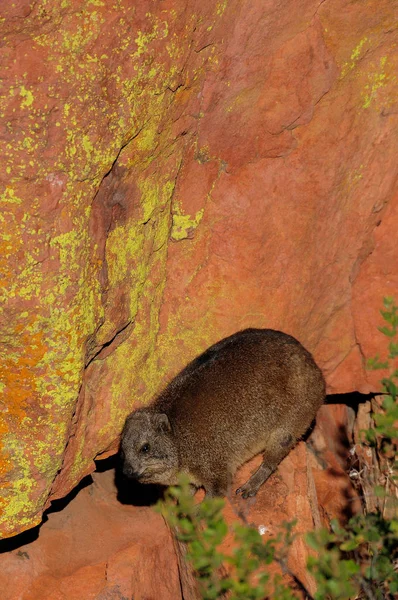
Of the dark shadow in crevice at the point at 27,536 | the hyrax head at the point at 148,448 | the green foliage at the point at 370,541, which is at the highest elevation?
the green foliage at the point at 370,541

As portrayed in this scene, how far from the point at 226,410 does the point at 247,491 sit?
732mm

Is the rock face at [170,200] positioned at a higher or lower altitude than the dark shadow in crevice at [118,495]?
higher

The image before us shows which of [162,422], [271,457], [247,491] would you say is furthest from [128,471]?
[271,457]

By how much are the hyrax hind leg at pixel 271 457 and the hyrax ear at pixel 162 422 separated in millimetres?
837

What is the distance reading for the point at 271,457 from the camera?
6.21 metres

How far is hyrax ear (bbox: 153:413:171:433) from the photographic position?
5.81 meters

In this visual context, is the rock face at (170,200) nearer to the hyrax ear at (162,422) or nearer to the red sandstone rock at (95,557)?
the hyrax ear at (162,422)

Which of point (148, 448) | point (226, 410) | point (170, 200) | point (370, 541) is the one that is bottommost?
point (148, 448)

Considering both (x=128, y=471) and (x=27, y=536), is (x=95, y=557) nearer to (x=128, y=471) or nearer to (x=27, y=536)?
(x=27, y=536)

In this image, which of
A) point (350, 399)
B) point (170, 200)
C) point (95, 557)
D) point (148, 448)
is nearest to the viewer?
point (170, 200)

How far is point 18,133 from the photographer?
159 inches

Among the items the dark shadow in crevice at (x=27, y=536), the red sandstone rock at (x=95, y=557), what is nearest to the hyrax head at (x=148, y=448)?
the red sandstone rock at (x=95, y=557)

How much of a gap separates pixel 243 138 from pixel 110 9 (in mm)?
1889

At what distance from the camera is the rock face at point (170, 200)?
4.19 m
